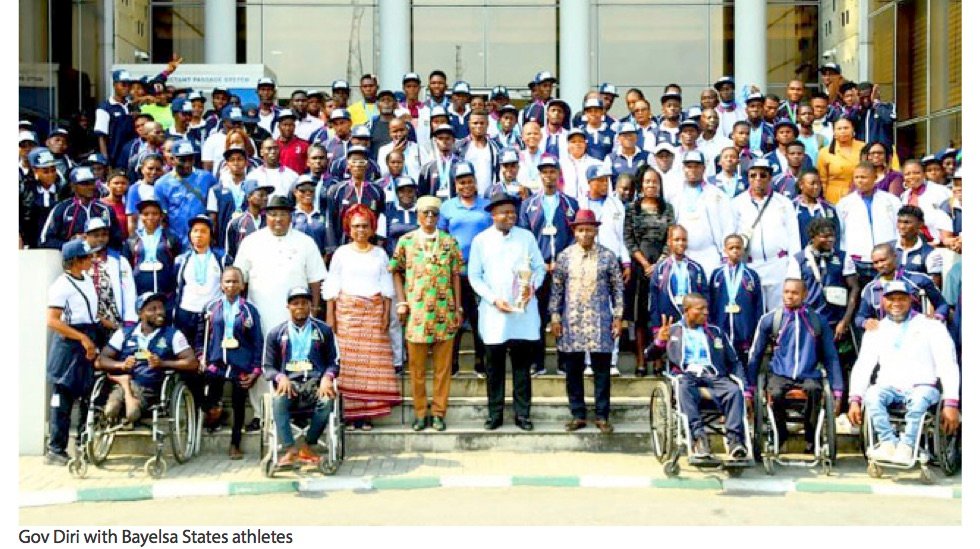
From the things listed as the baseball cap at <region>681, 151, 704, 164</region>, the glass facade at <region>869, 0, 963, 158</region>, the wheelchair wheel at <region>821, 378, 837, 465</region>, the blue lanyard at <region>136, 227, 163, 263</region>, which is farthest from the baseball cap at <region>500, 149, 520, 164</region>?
the glass facade at <region>869, 0, 963, 158</region>

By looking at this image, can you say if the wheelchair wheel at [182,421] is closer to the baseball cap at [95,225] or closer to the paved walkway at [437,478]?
the paved walkway at [437,478]

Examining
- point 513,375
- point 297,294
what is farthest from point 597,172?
point 297,294

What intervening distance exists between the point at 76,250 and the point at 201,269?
109 cm

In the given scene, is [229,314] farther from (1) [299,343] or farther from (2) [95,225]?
(2) [95,225]

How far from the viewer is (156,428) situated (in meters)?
9.88

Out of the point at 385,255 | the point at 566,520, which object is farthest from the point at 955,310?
the point at 385,255

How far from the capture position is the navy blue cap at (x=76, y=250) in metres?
10.6

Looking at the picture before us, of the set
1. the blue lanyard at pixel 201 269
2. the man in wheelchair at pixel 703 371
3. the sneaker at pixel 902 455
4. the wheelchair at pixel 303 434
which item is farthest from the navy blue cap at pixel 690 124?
the blue lanyard at pixel 201 269

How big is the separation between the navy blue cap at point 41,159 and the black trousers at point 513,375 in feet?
17.1

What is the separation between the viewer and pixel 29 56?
20328 mm

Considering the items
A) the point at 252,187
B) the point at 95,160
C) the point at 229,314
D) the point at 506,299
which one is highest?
the point at 95,160

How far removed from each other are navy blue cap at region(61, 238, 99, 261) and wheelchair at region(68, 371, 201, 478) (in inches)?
43.3

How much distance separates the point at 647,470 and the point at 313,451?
115 inches

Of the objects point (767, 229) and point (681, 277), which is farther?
point (767, 229)
